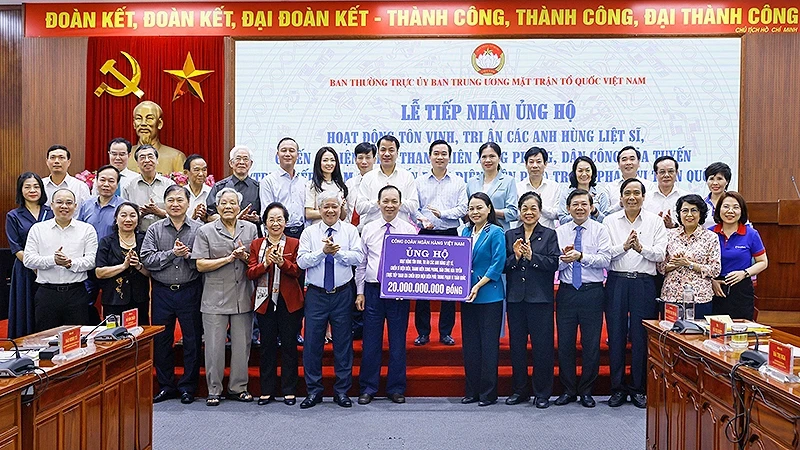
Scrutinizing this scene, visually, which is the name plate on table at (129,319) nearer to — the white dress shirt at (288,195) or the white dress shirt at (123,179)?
the white dress shirt at (288,195)

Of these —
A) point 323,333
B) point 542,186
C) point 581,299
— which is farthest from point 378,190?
point 581,299

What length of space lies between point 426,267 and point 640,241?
1.40 meters

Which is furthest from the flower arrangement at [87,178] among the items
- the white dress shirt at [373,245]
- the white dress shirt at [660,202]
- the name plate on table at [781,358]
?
the name plate on table at [781,358]

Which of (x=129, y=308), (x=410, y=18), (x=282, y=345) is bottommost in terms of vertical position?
(x=282, y=345)

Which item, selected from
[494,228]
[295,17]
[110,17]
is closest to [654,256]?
[494,228]

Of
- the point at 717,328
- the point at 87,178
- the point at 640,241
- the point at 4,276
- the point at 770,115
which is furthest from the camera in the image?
the point at 770,115

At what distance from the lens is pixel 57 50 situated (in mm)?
6996

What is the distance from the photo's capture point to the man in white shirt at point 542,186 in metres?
4.96

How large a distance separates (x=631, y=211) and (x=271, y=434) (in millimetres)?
2669

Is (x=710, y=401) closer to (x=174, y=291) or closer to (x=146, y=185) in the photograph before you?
Result: (x=174, y=291)

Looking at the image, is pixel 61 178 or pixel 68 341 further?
pixel 61 178

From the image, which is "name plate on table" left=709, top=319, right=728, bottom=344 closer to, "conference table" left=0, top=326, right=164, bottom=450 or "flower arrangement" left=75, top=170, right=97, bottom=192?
"conference table" left=0, top=326, right=164, bottom=450

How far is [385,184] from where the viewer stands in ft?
16.1

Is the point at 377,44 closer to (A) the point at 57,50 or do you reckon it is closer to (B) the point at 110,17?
(B) the point at 110,17
